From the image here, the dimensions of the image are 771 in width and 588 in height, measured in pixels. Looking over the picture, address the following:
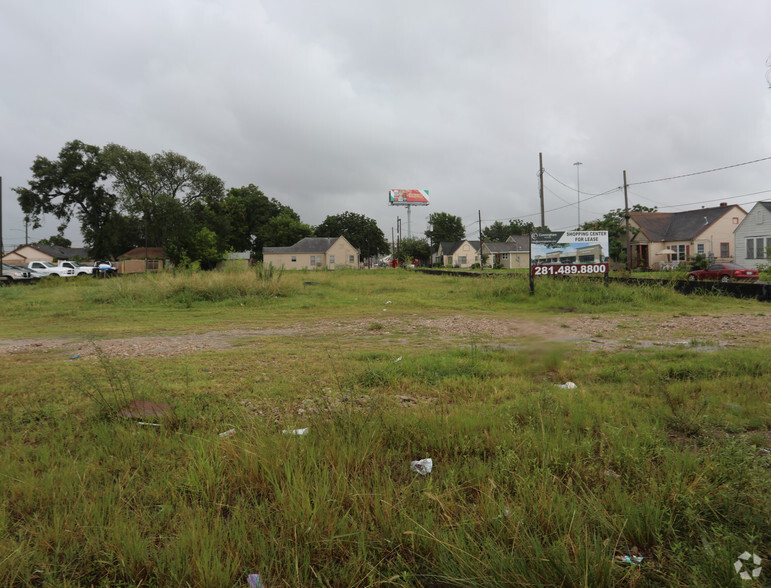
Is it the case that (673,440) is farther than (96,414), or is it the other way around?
(96,414)

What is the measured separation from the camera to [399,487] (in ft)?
9.07

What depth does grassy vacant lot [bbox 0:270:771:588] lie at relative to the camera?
208cm

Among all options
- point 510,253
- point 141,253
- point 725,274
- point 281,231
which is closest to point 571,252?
point 725,274

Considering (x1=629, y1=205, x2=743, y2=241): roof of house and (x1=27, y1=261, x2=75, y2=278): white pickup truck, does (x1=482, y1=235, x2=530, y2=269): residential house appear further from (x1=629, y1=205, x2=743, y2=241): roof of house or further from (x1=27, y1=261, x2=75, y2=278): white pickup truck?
(x1=27, y1=261, x2=75, y2=278): white pickup truck

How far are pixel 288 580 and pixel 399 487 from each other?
2.99ft

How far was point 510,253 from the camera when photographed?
81.4m

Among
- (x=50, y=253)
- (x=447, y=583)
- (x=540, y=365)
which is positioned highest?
(x=50, y=253)

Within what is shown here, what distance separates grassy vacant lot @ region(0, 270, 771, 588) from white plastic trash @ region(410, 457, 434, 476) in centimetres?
6

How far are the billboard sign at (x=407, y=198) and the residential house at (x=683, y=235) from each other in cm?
6548

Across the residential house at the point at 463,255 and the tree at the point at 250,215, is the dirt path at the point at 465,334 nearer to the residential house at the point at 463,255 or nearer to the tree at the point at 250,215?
the tree at the point at 250,215

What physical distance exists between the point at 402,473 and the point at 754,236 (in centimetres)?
4790

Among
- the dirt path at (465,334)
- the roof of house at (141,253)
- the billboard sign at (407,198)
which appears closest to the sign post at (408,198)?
the billboard sign at (407,198)

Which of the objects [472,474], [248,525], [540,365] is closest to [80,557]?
[248,525]

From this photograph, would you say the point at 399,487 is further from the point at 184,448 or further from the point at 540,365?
the point at 184,448
